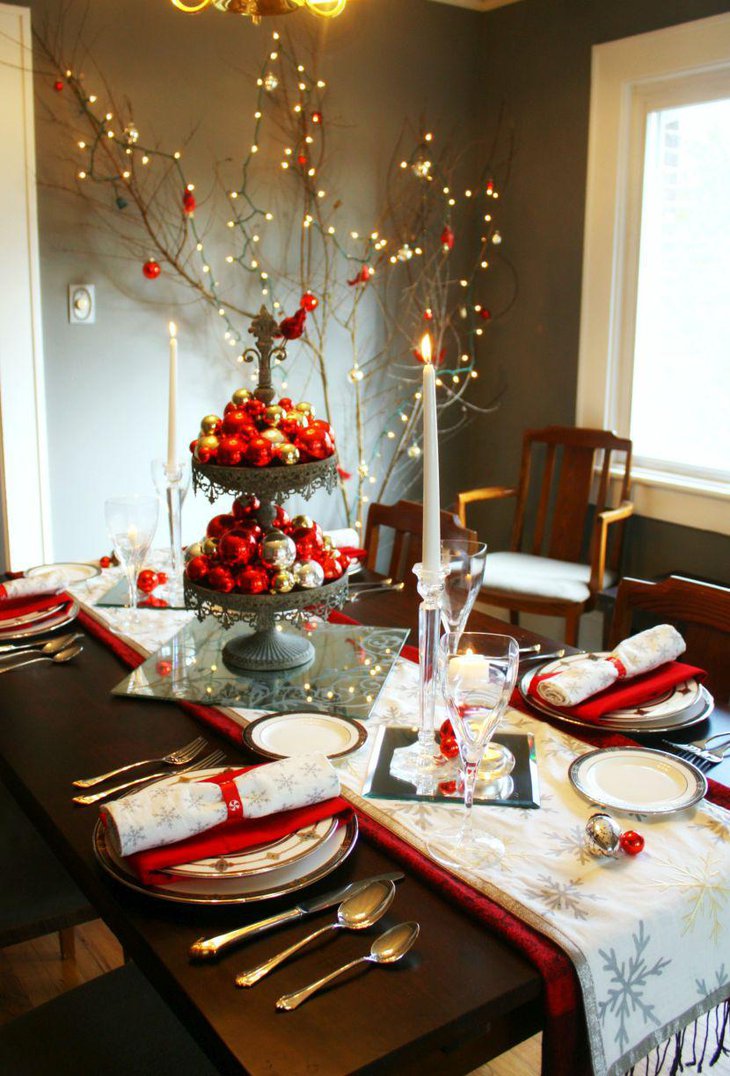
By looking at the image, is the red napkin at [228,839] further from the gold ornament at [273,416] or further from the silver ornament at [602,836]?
the gold ornament at [273,416]

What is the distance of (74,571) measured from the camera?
222 centimetres

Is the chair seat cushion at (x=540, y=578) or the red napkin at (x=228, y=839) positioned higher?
the red napkin at (x=228, y=839)

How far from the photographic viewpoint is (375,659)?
1.75 metres

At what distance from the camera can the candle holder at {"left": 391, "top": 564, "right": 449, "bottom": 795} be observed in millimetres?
1325

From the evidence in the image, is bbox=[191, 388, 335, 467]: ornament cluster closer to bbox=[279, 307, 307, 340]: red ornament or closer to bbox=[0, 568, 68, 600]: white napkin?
bbox=[279, 307, 307, 340]: red ornament

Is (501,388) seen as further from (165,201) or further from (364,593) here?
(364,593)

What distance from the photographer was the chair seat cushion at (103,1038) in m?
1.24

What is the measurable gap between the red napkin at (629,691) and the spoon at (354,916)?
0.50 m

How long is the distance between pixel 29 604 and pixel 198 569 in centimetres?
50

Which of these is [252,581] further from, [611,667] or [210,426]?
[611,667]

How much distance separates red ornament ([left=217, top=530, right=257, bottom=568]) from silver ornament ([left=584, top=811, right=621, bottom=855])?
2.14ft

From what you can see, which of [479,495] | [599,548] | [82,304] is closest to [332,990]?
[599,548]

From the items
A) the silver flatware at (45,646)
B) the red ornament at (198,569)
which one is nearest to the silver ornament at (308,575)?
the red ornament at (198,569)

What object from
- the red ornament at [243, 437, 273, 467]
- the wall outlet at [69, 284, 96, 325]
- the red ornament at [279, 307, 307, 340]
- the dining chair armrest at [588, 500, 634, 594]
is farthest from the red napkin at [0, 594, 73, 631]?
the dining chair armrest at [588, 500, 634, 594]
